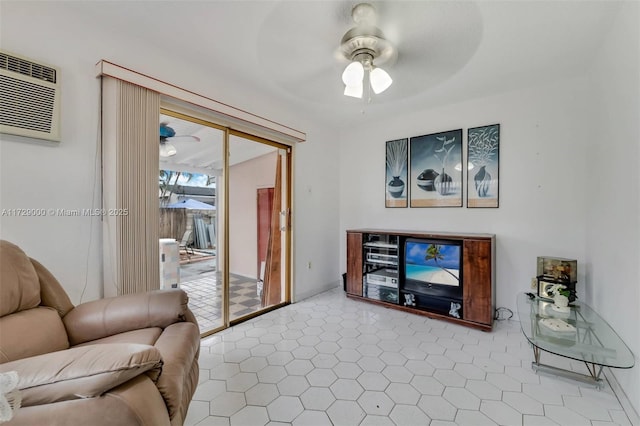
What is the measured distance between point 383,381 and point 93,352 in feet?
5.45

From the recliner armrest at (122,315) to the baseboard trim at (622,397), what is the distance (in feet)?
8.39

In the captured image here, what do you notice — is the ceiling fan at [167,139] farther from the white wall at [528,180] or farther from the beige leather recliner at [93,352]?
the white wall at [528,180]

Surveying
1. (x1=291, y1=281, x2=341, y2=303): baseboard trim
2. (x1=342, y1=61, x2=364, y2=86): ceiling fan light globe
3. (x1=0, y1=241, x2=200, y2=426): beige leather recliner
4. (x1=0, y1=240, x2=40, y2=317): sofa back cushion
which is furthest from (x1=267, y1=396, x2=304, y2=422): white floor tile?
(x1=342, y1=61, x2=364, y2=86): ceiling fan light globe

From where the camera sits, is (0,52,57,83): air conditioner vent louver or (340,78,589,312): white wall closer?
(0,52,57,83): air conditioner vent louver

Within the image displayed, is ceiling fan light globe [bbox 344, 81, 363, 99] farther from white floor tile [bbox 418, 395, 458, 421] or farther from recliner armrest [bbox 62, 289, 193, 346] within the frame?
white floor tile [bbox 418, 395, 458, 421]

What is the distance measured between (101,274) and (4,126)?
3.32ft

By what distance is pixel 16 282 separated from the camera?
1295 millimetres

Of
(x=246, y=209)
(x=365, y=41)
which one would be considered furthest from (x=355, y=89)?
(x=246, y=209)

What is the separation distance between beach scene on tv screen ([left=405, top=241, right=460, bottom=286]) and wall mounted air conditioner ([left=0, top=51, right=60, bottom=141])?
3.21 meters

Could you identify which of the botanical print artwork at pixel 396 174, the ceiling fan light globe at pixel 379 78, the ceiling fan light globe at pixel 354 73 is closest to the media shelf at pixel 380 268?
the botanical print artwork at pixel 396 174

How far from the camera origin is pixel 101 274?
1887mm

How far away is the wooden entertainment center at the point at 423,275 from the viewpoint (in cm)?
264

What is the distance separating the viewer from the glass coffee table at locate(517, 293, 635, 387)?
154cm

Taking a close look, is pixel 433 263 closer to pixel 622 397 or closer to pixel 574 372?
pixel 574 372
